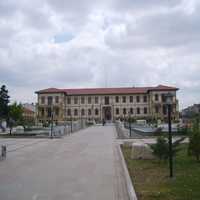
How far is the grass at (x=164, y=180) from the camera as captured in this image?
700 centimetres

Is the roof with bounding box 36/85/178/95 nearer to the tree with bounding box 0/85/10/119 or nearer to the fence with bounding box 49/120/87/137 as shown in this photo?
the tree with bounding box 0/85/10/119

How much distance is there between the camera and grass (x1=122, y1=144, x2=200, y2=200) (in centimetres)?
700

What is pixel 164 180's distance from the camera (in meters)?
8.74

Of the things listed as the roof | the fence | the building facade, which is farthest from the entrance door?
the fence

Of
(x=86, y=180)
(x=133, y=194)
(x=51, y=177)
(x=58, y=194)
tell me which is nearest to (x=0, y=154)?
(x=51, y=177)

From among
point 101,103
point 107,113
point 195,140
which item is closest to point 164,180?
point 195,140

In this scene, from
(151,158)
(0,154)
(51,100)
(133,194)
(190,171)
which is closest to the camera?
(133,194)

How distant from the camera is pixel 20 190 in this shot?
785 centimetres

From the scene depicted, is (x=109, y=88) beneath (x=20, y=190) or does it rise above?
above

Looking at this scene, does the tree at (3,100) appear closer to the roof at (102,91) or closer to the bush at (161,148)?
the bush at (161,148)

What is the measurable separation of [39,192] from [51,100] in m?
105

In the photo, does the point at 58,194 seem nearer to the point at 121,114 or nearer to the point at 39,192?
the point at 39,192

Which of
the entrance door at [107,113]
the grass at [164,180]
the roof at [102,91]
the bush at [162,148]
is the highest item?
the roof at [102,91]

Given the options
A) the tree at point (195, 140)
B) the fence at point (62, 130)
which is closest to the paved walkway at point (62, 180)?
the tree at point (195, 140)
